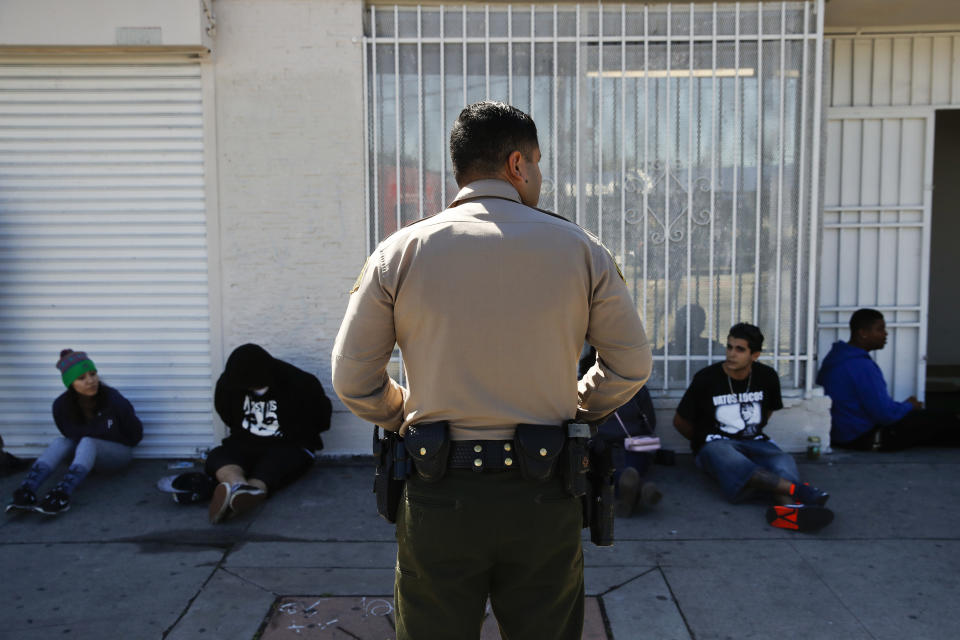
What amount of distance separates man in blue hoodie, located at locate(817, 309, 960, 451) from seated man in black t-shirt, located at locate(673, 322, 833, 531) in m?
0.85

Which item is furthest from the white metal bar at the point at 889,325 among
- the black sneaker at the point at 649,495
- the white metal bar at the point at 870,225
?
the black sneaker at the point at 649,495

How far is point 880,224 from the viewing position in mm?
6379

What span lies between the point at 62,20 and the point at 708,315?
480cm

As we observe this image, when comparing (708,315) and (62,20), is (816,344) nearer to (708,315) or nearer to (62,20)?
(708,315)

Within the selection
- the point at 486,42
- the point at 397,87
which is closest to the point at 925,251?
the point at 486,42

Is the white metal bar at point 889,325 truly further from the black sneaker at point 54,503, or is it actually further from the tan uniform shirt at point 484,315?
the black sneaker at point 54,503

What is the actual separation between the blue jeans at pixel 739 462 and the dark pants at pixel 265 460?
2587 mm

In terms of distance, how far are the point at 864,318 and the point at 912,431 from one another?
876mm

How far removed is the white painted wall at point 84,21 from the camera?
17.7ft

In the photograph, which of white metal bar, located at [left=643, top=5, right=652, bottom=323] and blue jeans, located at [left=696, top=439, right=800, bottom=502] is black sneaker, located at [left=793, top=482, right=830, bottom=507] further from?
white metal bar, located at [left=643, top=5, right=652, bottom=323]

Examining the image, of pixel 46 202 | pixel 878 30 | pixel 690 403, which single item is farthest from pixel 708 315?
pixel 46 202

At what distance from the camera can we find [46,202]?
19.2 feet

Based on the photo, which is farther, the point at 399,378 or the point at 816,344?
the point at 816,344

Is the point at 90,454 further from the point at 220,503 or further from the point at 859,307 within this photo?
the point at 859,307
